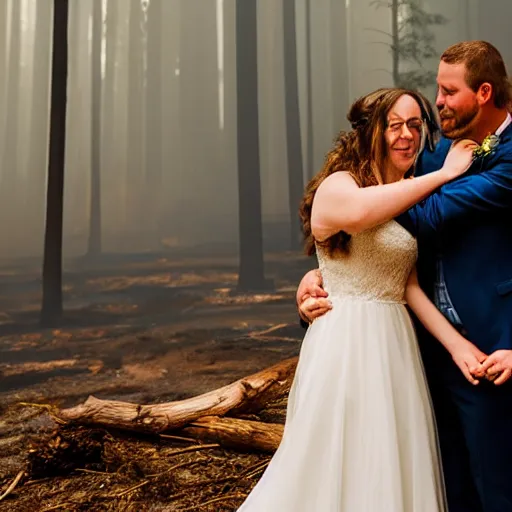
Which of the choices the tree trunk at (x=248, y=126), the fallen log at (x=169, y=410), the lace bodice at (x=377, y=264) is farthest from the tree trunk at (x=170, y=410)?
the lace bodice at (x=377, y=264)

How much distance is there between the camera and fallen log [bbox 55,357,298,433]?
2875 mm

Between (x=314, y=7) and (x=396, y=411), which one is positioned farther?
(x=314, y=7)

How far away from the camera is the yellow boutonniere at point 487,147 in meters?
1.39

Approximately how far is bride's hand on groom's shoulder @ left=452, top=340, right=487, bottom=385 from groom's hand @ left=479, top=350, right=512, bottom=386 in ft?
0.04

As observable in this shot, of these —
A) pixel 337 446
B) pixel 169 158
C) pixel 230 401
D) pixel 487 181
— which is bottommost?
pixel 230 401

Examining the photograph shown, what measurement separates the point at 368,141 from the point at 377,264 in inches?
14.2

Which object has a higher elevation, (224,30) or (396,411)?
(224,30)

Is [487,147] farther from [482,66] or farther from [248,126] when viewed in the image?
[248,126]

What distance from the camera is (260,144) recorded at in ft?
12.2

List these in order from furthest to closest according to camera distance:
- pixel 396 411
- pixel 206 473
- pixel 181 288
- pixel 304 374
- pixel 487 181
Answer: pixel 181 288 < pixel 206 473 < pixel 304 374 < pixel 396 411 < pixel 487 181

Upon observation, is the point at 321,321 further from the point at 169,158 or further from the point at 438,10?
the point at 438,10

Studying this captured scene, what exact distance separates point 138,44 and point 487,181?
3.03m

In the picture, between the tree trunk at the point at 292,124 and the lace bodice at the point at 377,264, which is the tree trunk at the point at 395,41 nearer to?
the tree trunk at the point at 292,124

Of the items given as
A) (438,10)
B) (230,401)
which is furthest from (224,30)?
(230,401)
